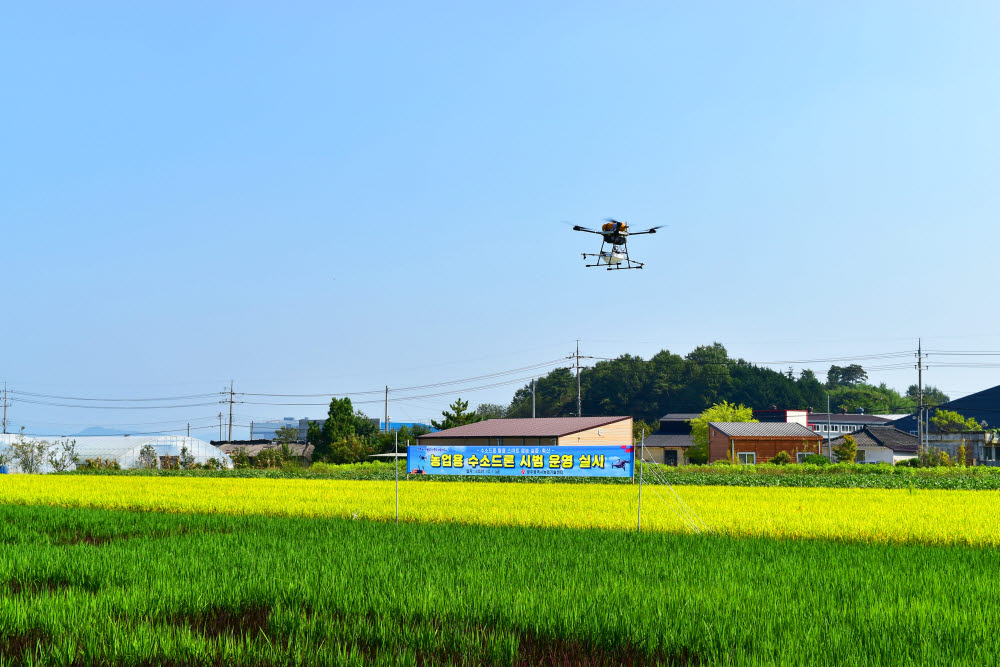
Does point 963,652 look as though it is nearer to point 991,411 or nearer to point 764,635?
point 764,635

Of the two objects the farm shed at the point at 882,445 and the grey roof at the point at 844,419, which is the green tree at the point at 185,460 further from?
the grey roof at the point at 844,419

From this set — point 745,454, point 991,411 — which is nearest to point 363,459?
point 745,454

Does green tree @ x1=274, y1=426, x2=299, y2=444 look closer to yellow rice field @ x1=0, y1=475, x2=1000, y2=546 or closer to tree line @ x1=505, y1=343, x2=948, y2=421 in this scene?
tree line @ x1=505, y1=343, x2=948, y2=421

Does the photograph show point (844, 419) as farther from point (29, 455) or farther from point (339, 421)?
point (29, 455)

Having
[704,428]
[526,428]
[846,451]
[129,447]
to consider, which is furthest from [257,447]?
[846,451]

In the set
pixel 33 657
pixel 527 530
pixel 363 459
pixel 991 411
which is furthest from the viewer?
pixel 991 411

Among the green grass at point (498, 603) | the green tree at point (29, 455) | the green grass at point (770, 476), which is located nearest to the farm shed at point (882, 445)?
the green grass at point (770, 476)

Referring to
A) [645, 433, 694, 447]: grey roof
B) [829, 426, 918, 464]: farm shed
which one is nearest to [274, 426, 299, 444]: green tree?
[645, 433, 694, 447]: grey roof
